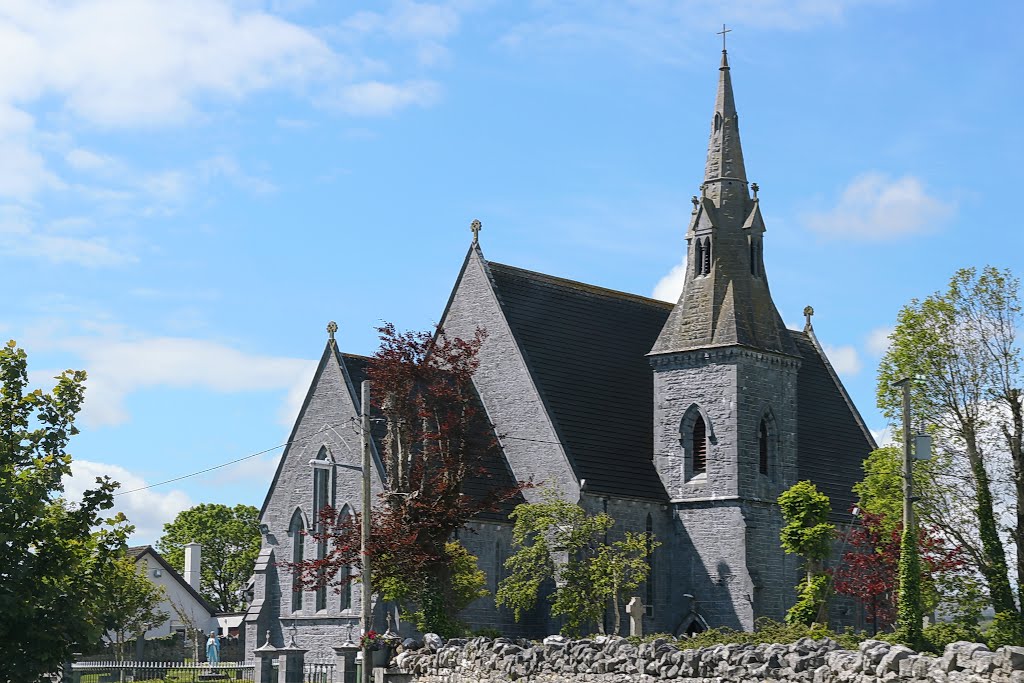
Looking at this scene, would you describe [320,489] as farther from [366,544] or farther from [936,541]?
[936,541]

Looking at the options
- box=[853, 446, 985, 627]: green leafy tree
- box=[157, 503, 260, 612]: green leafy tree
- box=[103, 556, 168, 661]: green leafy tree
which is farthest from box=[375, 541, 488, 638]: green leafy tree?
box=[157, 503, 260, 612]: green leafy tree

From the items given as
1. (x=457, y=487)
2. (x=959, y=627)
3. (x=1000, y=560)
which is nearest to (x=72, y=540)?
(x=457, y=487)

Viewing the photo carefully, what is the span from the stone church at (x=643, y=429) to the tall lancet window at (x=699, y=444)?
9 cm

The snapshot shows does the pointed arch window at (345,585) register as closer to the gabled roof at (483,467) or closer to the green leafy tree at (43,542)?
the gabled roof at (483,467)

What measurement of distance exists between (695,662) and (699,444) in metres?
22.4

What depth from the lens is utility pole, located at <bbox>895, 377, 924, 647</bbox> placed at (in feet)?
104

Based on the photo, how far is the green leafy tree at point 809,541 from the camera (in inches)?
1718

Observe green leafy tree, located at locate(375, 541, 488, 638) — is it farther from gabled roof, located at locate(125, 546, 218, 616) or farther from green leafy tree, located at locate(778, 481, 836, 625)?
gabled roof, located at locate(125, 546, 218, 616)

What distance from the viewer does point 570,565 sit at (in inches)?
1823

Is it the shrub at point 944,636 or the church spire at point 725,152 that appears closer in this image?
the shrub at point 944,636

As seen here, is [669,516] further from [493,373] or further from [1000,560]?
[1000,560]

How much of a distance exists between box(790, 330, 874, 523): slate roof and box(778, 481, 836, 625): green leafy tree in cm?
1187

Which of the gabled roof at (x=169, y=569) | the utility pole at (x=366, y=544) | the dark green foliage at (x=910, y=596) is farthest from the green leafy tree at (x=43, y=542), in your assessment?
the gabled roof at (x=169, y=569)

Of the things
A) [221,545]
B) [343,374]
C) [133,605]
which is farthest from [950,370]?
[221,545]
